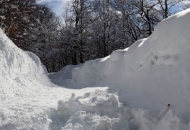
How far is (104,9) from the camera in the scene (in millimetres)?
21828

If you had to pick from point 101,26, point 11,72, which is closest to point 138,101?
point 11,72

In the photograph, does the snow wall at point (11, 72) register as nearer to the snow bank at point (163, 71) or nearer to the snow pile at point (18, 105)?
the snow pile at point (18, 105)

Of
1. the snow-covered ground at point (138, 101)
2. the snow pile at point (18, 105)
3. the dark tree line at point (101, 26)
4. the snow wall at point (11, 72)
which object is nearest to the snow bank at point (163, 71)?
the snow-covered ground at point (138, 101)

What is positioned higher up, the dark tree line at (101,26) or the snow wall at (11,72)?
the dark tree line at (101,26)

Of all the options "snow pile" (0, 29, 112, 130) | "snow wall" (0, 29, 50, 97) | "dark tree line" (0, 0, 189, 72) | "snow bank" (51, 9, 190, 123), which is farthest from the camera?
"dark tree line" (0, 0, 189, 72)

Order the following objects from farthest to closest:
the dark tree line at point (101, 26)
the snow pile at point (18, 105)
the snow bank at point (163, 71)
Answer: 1. the dark tree line at point (101, 26)
2. the snow bank at point (163, 71)
3. the snow pile at point (18, 105)

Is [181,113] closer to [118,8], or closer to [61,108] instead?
[61,108]

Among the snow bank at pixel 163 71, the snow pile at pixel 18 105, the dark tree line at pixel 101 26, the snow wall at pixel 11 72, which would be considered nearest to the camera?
the snow pile at pixel 18 105

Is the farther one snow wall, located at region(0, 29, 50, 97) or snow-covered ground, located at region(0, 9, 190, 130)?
snow wall, located at region(0, 29, 50, 97)

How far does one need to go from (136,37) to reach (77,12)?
20.5 feet

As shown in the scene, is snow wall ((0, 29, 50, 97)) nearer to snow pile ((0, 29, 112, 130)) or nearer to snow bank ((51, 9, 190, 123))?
snow pile ((0, 29, 112, 130))

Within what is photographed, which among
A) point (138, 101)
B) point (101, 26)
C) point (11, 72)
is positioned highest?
point (101, 26)

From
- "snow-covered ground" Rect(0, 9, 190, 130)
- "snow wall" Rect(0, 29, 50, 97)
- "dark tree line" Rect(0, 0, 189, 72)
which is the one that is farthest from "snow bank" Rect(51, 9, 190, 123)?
"dark tree line" Rect(0, 0, 189, 72)

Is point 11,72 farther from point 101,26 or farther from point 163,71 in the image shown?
point 101,26
